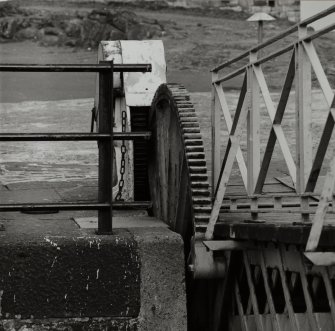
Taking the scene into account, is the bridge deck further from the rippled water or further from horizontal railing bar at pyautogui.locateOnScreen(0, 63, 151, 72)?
the rippled water

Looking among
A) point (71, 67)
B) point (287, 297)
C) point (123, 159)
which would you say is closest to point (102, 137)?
point (71, 67)

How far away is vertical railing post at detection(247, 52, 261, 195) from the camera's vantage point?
7.25 m

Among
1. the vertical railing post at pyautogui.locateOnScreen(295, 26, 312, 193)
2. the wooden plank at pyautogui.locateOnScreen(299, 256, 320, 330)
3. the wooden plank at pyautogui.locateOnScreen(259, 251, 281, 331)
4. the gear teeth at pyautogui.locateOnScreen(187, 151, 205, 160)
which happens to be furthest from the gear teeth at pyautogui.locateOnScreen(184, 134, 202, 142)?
the wooden plank at pyautogui.locateOnScreen(299, 256, 320, 330)

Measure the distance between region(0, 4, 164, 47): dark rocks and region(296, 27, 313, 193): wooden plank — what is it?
34.5 m

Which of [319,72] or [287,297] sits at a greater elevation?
[319,72]

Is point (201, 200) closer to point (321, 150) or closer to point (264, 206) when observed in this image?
point (264, 206)

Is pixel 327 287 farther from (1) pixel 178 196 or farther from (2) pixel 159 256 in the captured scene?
(1) pixel 178 196

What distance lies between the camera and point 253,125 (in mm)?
7336

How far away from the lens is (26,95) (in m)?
24.8

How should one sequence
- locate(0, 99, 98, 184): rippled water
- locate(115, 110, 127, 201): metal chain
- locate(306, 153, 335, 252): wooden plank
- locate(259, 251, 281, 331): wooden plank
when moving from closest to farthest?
locate(306, 153, 335, 252): wooden plank < locate(259, 251, 281, 331): wooden plank < locate(115, 110, 127, 201): metal chain < locate(0, 99, 98, 184): rippled water

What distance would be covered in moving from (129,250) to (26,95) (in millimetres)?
17937

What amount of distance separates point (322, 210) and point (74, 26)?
37668mm

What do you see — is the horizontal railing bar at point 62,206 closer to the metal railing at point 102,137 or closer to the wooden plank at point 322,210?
the metal railing at point 102,137

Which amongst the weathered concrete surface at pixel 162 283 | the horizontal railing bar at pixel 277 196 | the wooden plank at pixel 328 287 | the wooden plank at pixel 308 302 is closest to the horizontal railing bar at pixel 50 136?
the weathered concrete surface at pixel 162 283
